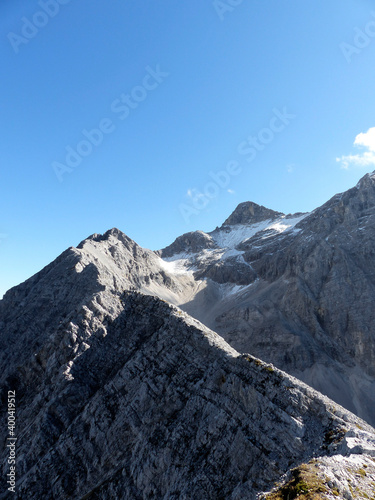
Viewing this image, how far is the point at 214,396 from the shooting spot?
82.5 ft

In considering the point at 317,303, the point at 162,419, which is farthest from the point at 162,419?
the point at 317,303

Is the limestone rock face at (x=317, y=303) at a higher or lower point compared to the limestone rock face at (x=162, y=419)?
lower

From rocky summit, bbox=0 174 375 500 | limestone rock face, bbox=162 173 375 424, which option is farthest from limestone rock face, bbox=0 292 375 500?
limestone rock face, bbox=162 173 375 424

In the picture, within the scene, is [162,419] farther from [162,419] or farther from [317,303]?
[317,303]

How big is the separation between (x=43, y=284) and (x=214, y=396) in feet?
257

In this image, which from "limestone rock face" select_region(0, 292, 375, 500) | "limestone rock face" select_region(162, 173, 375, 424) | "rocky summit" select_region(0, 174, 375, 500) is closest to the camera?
"rocky summit" select_region(0, 174, 375, 500)

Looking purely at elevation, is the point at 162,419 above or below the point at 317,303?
above

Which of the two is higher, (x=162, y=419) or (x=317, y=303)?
(x=162, y=419)

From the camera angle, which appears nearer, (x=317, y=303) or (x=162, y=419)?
(x=162, y=419)

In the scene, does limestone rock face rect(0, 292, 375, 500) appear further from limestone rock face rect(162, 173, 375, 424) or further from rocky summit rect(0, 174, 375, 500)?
limestone rock face rect(162, 173, 375, 424)

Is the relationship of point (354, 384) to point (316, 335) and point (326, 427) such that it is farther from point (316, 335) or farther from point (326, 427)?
point (326, 427)

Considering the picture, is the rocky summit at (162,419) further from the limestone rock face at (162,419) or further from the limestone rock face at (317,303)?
the limestone rock face at (317,303)

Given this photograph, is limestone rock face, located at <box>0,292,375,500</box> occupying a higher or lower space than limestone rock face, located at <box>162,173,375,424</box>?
higher

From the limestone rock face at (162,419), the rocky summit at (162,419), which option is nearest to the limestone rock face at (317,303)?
the rocky summit at (162,419)
